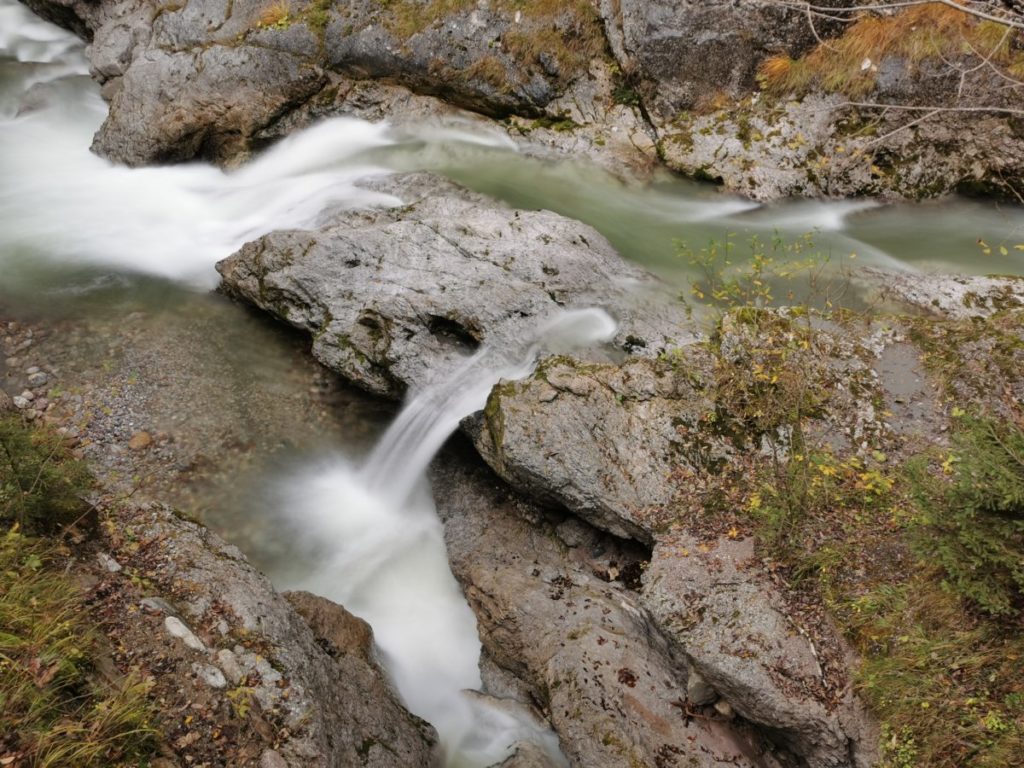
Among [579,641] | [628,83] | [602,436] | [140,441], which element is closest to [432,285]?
[602,436]

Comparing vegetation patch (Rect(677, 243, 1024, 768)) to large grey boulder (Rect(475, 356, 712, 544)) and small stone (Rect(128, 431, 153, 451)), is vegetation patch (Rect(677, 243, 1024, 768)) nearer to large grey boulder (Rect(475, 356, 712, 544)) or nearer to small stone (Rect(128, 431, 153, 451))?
large grey boulder (Rect(475, 356, 712, 544))

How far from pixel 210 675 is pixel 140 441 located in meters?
4.08

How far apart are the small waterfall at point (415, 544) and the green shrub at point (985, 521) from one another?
3131mm

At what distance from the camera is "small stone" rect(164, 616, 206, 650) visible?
12.6 ft

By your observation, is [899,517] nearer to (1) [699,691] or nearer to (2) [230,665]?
(1) [699,691]

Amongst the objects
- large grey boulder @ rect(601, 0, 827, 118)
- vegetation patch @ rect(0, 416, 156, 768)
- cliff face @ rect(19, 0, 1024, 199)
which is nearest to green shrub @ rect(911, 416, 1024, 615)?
vegetation patch @ rect(0, 416, 156, 768)

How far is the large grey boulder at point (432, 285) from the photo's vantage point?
7.13m

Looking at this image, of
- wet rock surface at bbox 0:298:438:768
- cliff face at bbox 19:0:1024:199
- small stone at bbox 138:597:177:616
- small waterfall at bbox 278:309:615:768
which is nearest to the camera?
wet rock surface at bbox 0:298:438:768

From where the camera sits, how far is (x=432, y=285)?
7.38m

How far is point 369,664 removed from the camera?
16.6 ft

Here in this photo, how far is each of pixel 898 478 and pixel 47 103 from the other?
15977 mm

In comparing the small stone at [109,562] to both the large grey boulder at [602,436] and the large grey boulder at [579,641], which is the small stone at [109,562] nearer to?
the large grey boulder at [579,641]

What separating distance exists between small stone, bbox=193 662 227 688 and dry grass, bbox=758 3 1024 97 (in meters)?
11.0

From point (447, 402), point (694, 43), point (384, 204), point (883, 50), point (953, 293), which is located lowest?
point (447, 402)
